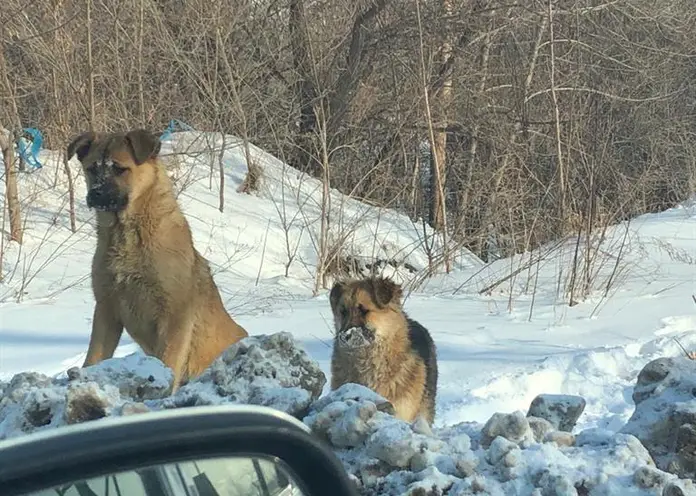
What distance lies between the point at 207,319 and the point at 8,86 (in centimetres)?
850

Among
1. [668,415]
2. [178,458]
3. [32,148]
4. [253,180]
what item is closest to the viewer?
[178,458]

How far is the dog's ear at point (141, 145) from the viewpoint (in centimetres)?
614

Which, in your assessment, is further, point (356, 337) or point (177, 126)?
point (177, 126)

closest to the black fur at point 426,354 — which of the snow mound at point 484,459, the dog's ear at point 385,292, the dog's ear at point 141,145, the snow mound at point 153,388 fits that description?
the dog's ear at point 385,292

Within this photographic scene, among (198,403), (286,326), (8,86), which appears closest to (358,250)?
(286,326)

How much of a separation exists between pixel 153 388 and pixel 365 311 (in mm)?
2224

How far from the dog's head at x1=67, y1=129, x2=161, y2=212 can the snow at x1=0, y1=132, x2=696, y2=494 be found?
1.21 meters

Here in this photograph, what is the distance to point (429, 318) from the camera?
9883mm

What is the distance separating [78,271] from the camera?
1229 centimetres

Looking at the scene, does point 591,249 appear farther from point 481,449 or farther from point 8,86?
point 8,86

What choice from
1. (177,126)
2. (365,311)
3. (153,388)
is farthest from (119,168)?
(177,126)

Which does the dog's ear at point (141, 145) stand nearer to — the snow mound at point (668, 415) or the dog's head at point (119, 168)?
the dog's head at point (119, 168)

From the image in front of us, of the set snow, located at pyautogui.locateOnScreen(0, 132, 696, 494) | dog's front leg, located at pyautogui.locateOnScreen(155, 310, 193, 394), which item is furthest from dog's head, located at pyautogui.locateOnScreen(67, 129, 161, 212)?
snow, located at pyautogui.locateOnScreen(0, 132, 696, 494)

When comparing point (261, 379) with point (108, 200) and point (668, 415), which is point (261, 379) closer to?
point (668, 415)
